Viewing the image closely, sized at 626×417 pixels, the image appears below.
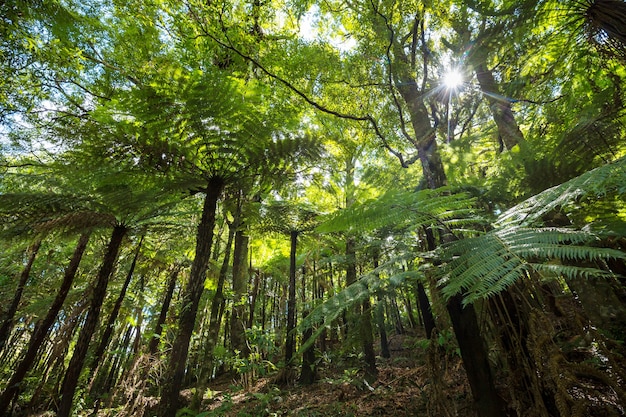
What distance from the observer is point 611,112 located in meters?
2.72

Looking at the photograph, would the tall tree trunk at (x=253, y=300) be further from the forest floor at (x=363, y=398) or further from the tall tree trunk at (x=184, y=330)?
the tall tree trunk at (x=184, y=330)

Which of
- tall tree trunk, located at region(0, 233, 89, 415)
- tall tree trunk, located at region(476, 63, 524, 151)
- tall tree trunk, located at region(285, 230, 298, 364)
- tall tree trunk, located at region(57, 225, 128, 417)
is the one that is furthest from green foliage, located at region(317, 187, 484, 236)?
tall tree trunk, located at region(285, 230, 298, 364)

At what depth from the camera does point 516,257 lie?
3.18 feet

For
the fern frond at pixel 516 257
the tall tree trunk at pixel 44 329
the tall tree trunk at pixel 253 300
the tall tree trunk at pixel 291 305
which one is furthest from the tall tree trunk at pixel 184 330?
the tall tree trunk at pixel 253 300

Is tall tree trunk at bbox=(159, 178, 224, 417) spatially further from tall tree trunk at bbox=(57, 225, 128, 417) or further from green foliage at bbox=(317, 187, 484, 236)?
green foliage at bbox=(317, 187, 484, 236)

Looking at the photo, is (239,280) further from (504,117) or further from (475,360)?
(504,117)

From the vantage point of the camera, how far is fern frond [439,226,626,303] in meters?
0.89

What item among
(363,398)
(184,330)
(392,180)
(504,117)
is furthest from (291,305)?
(504,117)

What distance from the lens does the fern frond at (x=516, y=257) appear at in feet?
2.91

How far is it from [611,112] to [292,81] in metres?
4.37

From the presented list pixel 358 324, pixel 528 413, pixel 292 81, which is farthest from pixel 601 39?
pixel 292 81

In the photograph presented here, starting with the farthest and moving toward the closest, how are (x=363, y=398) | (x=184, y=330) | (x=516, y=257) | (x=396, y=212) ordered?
(x=363, y=398) → (x=184, y=330) → (x=396, y=212) → (x=516, y=257)

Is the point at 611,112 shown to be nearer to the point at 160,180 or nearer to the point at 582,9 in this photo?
the point at 582,9

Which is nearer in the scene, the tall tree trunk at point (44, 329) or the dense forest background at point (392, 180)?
the dense forest background at point (392, 180)
